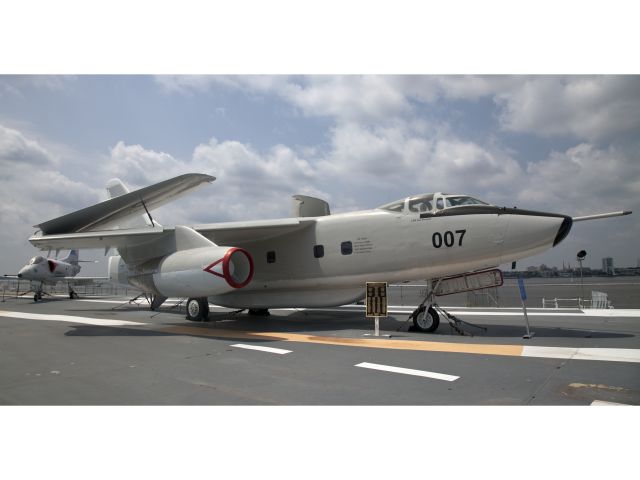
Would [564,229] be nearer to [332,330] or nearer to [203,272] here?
[332,330]

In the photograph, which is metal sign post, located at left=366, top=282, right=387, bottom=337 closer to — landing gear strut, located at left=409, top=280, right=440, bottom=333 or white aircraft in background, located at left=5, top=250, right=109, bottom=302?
landing gear strut, located at left=409, top=280, right=440, bottom=333

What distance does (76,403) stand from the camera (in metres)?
4.39

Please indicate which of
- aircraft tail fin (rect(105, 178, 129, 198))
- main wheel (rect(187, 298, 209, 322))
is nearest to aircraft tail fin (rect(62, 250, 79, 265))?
aircraft tail fin (rect(105, 178, 129, 198))

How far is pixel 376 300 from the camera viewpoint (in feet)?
31.9

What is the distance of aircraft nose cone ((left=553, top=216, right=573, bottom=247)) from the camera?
8.75 metres

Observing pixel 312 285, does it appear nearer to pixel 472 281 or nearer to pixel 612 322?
pixel 472 281

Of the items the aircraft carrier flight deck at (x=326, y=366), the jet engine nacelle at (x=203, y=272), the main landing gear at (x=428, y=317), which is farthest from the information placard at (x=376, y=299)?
the jet engine nacelle at (x=203, y=272)

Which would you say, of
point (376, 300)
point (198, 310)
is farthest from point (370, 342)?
point (198, 310)

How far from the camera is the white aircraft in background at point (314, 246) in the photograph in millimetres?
9438

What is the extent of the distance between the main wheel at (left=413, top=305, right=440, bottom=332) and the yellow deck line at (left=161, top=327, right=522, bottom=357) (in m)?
1.72

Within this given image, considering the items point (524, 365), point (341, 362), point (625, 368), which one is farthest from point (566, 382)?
point (341, 362)

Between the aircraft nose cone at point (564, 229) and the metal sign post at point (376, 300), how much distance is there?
4.15m

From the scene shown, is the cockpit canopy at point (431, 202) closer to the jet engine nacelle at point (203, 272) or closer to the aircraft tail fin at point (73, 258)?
the jet engine nacelle at point (203, 272)

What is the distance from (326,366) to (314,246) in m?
5.89
